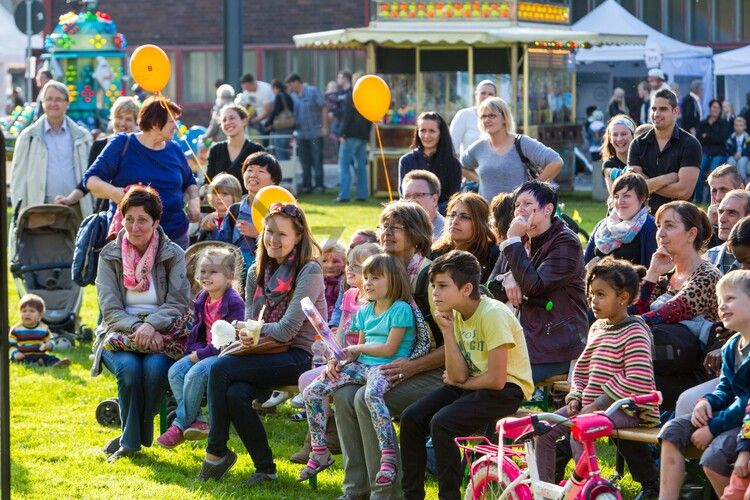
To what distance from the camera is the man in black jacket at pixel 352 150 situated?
22.6m

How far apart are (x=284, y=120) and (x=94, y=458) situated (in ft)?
52.7

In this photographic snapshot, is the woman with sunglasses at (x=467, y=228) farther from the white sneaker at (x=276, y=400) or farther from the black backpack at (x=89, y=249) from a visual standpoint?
the black backpack at (x=89, y=249)

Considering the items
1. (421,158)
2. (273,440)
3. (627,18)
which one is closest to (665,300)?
(273,440)

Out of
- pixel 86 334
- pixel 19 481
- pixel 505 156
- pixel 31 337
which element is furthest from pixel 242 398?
pixel 86 334

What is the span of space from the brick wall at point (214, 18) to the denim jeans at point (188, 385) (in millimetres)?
24537

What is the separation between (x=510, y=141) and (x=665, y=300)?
3096mm

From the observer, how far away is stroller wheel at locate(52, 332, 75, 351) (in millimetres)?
11672

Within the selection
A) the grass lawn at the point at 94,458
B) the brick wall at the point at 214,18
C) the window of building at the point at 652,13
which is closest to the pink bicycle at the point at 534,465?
the grass lawn at the point at 94,458

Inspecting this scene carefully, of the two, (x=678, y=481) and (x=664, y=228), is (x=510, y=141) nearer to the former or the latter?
(x=664, y=228)

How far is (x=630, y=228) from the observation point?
8062mm

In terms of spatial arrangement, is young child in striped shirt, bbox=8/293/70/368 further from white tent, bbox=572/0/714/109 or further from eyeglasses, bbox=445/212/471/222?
white tent, bbox=572/0/714/109

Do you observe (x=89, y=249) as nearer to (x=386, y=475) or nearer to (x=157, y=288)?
(x=157, y=288)

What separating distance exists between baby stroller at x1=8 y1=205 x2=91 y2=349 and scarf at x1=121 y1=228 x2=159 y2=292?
11.9 ft

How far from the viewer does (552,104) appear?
78.2ft
